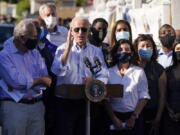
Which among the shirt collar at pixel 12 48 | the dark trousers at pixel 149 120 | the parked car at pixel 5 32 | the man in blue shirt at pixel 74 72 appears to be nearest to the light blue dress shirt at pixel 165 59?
the dark trousers at pixel 149 120

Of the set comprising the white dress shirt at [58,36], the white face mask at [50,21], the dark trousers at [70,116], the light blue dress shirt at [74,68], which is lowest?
the dark trousers at [70,116]

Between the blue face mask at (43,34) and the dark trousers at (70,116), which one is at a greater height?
the blue face mask at (43,34)

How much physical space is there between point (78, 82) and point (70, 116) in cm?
41

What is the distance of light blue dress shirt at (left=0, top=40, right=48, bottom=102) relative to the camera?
620cm

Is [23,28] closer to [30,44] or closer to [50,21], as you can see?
[30,44]

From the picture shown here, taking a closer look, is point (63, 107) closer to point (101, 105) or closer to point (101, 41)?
point (101, 105)

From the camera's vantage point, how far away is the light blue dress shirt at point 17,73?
20.4 ft

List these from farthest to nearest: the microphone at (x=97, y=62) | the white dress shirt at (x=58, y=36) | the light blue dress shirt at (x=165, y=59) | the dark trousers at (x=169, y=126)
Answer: the light blue dress shirt at (x=165, y=59)
the white dress shirt at (x=58, y=36)
the dark trousers at (x=169, y=126)
the microphone at (x=97, y=62)

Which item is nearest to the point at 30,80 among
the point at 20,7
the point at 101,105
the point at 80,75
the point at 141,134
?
the point at 80,75

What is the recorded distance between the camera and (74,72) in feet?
21.4

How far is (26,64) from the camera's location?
20.9 ft

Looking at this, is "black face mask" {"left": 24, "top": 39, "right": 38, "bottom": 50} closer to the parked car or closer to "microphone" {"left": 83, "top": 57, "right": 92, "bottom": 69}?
"microphone" {"left": 83, "top": 57, "right": 92, "bottom": 69}

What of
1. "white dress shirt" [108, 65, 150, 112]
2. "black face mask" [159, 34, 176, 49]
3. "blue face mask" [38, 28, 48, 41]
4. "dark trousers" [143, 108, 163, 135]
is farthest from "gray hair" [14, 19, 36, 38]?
"black face mask" [159, 34, 176, 49]

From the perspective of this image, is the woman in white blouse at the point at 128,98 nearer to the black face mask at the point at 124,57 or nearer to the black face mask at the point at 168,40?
the black face mask at the point at 124,57
